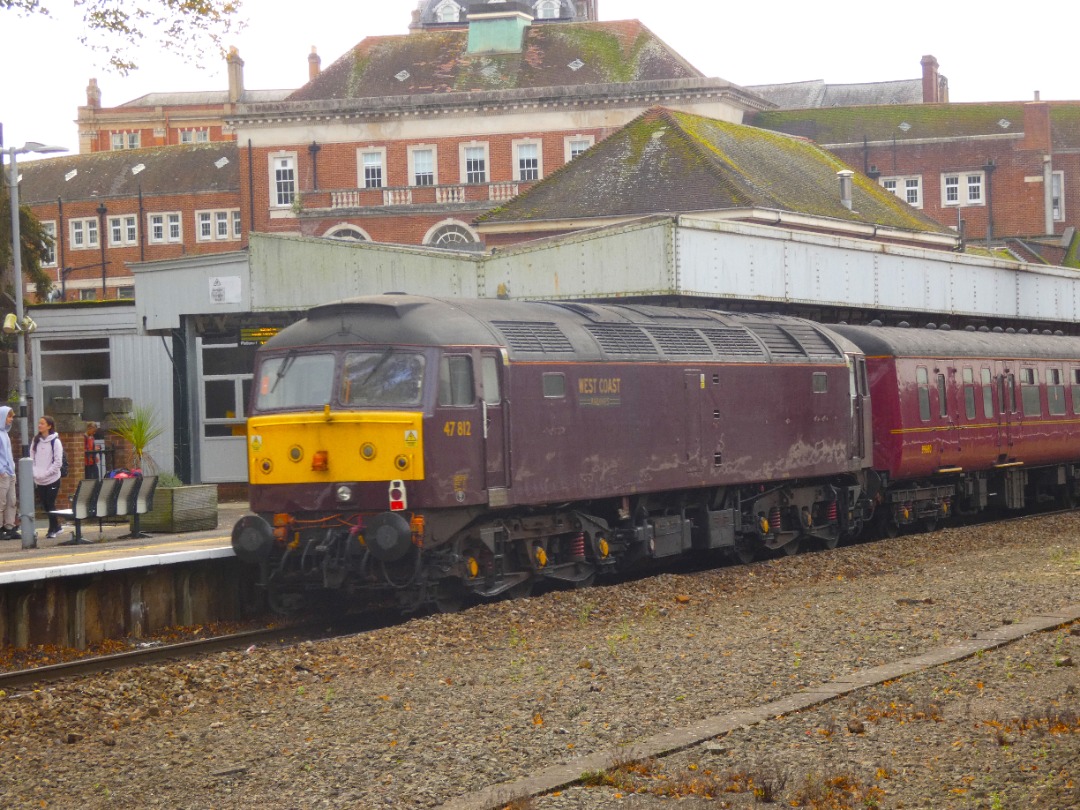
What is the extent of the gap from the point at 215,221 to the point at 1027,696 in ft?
282

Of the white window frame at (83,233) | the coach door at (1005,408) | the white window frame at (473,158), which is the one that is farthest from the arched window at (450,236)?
the coach door at (1005,408)

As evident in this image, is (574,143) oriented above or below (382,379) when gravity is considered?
above

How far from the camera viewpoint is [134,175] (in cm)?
9406

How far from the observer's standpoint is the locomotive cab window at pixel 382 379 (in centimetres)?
1502

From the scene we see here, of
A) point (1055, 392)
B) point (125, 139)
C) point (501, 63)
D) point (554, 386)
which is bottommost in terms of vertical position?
point (1055, 392)

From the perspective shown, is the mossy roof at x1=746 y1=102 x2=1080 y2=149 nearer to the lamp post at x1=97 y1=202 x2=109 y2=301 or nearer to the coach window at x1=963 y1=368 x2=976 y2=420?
the lamp post at x1=97 y1=202 x2=109 y2=301

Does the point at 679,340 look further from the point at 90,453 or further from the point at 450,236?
the point at 450,236

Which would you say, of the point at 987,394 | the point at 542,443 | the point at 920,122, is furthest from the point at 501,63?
the point at 542,443

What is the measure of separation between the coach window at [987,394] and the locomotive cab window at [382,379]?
13.4 metres

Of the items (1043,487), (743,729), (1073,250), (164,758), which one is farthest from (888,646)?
(1073,250)

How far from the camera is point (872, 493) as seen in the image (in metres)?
22.9

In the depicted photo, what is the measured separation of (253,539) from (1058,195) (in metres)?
72.0

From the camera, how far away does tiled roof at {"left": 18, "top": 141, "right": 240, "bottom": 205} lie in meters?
92.6

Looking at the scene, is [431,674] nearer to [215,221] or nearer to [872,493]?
[872,493]
